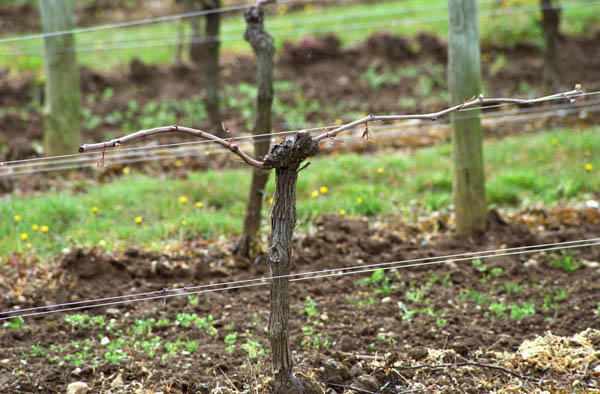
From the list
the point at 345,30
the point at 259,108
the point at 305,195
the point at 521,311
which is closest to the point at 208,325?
the point at 259,108

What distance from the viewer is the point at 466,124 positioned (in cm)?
532

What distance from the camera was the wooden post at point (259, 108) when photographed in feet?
16.6

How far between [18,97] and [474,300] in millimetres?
7959

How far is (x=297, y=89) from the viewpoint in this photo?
1014cm

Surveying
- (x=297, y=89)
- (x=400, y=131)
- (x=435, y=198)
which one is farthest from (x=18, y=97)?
(x=435, y=198)

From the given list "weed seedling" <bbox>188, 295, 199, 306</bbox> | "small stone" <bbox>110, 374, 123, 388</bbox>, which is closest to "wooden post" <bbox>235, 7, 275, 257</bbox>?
"weed seedling" <bbox>188, 295, 199, 306</bbox>

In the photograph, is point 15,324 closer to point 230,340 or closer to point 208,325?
point 208,325

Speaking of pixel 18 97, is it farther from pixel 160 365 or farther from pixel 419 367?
pixel 419 367

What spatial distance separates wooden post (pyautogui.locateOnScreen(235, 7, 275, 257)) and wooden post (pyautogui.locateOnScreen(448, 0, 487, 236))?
1.56 metres

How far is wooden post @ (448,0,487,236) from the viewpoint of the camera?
17.2ft

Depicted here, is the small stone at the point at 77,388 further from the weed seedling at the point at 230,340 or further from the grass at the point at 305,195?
the grass at the point at 305,195

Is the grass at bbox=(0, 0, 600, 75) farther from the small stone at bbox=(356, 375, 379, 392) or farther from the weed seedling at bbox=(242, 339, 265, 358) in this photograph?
the small stone at bbox=(356, 375, 379, 392)

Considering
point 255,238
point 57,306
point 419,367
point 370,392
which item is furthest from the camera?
point 255,238

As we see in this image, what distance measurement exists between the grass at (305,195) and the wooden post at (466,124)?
2.81 feet
